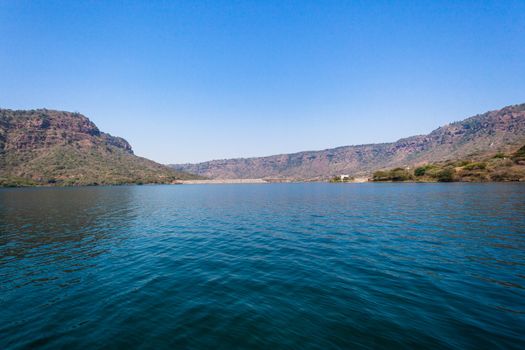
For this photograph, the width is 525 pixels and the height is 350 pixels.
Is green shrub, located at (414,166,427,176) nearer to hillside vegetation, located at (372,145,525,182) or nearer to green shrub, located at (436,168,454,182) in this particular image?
hillside vegetation, located at (372,145,525,182)

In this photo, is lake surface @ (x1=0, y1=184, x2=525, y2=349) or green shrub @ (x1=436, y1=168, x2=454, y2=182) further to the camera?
green shrub @ (x1=436, y1=168, x2=454, y2=182)

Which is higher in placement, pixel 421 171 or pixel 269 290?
pixel 421 171

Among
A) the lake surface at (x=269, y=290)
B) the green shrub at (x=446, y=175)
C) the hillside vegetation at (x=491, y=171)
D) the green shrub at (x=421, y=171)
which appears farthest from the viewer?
the green shrub at (x=421, y=171)

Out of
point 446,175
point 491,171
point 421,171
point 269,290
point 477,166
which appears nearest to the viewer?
point 269,290

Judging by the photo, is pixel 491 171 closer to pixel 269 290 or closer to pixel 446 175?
pixel 446 175

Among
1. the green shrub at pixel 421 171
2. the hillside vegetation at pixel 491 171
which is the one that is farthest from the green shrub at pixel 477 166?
the green shrub at pixel 421 171

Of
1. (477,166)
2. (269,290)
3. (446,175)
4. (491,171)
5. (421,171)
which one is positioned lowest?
(269,290)

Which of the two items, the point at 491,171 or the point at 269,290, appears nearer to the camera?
the point at 269,290

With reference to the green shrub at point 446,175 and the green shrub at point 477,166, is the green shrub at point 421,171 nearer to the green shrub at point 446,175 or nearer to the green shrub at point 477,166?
the green shrub at point 446,175

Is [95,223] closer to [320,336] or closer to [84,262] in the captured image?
[84,262]

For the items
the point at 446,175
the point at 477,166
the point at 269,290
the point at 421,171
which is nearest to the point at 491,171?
the point at 477,166

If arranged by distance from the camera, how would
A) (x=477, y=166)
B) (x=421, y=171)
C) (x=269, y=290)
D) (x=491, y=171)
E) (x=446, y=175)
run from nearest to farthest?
1. (x=269, y=290)
2. (x=491, y=171)
3. (x=477, y=166)
4. (x=446, y=175)
5. (x=421, y=171)

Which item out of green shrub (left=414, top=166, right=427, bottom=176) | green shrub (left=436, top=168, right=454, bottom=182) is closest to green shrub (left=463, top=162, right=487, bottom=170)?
green shrub (left=436, top=168, right=454, bottom=182)

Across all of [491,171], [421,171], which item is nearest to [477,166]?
[491,171]
